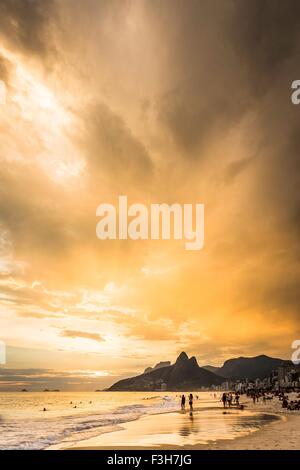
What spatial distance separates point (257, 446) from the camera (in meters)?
19.1

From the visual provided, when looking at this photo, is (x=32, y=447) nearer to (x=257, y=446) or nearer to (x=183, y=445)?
(x=183, y=445)

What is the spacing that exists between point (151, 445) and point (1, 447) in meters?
13.1
